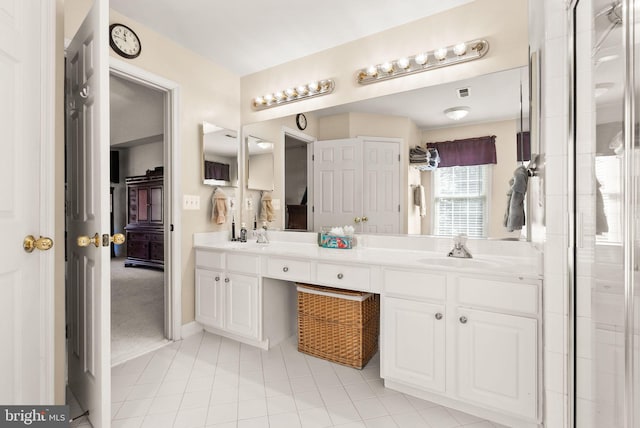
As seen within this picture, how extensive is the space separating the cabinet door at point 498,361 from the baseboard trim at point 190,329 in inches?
82.3

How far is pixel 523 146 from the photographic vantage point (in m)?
1.87

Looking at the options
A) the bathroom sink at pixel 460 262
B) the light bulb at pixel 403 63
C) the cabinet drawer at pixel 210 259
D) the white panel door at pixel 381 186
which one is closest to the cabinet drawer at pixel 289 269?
the cabinet drawer at pixel 210 259

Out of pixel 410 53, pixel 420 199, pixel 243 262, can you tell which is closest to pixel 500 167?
pixel 420 199

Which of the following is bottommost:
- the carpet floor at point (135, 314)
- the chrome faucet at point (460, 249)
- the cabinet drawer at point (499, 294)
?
the carpet floor at point (135, 314)

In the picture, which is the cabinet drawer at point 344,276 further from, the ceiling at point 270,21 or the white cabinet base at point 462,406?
the ceiling at point 270,21

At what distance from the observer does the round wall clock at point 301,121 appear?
2727mm

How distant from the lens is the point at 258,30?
237cm

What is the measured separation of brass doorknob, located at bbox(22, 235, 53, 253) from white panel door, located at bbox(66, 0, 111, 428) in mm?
172

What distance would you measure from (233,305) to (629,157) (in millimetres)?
2359

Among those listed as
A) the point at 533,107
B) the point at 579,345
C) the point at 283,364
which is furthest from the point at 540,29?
the point at 283,364

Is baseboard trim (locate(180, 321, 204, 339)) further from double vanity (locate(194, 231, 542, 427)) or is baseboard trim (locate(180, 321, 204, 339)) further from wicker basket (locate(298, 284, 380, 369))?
wicker basket (locate(298, 284, 380, 369))

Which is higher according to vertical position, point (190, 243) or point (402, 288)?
point (190, 243)

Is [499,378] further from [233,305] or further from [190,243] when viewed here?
[190,243]

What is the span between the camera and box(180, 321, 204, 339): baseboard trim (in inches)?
101
